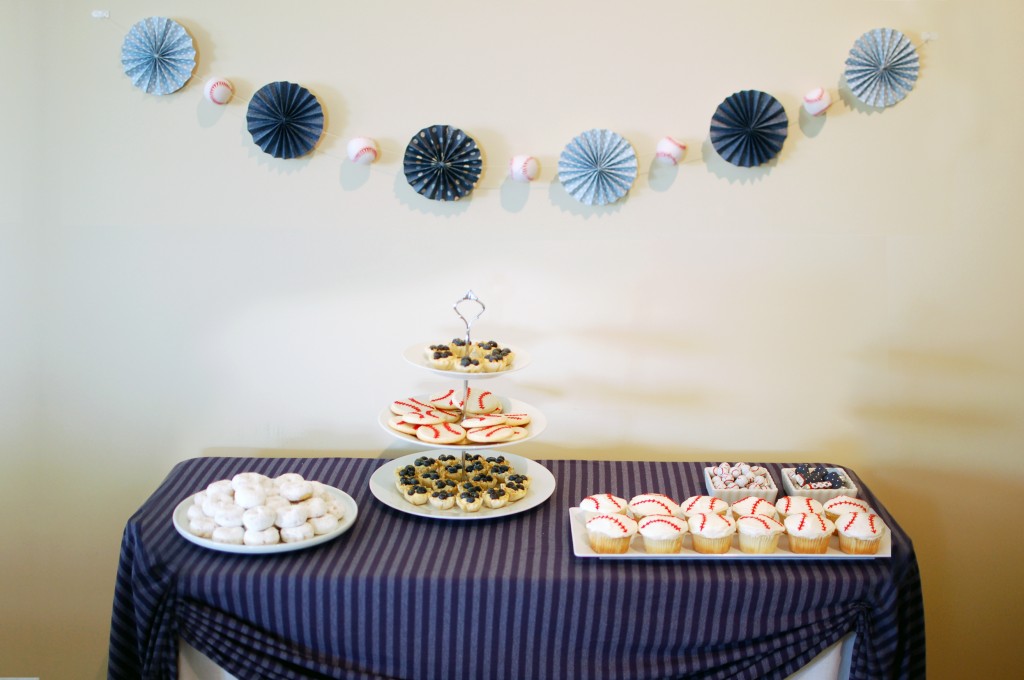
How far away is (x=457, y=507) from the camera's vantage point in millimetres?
2012

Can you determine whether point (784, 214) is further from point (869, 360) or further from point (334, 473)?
point (334, 473)

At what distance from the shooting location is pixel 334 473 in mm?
2221

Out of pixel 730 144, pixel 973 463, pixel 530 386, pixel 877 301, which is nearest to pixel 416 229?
pixel 530 386

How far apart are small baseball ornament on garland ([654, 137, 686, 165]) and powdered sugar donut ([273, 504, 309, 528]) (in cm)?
121

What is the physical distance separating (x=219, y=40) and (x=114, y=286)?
27.0 inches

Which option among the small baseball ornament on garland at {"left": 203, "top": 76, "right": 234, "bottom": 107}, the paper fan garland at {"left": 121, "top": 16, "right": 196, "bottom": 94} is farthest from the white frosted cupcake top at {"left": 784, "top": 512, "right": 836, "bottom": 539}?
the paper fan garland at {"left": 121, "top": 16, "right": 196, "bottom": 94}

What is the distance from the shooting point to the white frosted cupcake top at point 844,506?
1.92 meters

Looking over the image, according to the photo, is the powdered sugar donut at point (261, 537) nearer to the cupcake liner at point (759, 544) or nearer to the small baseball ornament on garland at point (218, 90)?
the cupcake liner at point (759, 544)

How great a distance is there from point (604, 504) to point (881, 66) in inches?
49.7

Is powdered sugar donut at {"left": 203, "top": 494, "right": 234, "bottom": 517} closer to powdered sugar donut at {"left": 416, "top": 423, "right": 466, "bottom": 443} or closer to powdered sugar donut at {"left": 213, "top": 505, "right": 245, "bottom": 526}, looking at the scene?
powdered sugar donut at {"left": 213, "top": 505, "right": 245, "bottom": 526}

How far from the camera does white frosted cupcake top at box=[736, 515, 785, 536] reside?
184cm

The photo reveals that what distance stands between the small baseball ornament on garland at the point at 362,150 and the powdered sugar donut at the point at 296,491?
0.82m

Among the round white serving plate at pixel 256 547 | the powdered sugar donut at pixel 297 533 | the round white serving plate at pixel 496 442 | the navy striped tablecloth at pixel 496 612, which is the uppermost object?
the round white serving plate at pixel 496 442

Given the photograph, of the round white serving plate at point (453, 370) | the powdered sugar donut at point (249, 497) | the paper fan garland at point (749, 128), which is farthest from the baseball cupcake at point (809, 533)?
the powdered sugar donut at point (249, 497)
